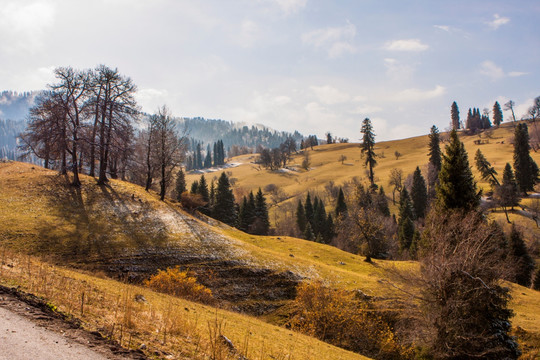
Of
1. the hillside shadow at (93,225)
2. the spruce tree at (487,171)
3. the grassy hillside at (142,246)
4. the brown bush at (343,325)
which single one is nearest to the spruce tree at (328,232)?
the grassy hillside at (142,246)

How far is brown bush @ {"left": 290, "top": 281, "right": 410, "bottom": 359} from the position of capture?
958 inches

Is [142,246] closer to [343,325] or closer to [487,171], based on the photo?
[343,325]

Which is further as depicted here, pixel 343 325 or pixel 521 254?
pixel 521 254

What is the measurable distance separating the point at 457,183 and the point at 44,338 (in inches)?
1236

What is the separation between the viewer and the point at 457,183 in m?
27.9

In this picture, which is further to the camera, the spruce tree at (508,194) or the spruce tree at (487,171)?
the spruce tree at (487,171)

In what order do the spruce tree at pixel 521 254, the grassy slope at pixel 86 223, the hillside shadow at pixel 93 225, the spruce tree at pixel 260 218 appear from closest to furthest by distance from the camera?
the grassy slope at pixel 86 223 < the hillside shadow at pixel 93 225 < the spruce tree at pixel 521 254 < the spruce tree at pixel 260 218

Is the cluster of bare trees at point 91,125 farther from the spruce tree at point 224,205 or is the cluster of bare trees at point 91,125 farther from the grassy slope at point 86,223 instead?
the spruce tree at point 224,205

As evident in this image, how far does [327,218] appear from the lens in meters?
97.4

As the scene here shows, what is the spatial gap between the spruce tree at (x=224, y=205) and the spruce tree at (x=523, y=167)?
89.8m

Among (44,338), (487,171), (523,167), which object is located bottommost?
(44,338)

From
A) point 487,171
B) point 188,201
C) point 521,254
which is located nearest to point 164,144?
point 188,201

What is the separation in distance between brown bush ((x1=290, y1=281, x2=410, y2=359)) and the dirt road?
747 inches

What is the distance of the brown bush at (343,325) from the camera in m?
24.3
